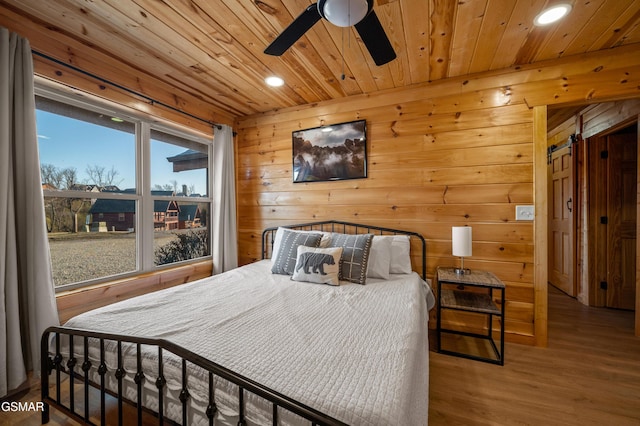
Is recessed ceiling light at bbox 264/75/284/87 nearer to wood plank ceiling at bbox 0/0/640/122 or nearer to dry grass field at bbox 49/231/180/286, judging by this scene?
wood plank ceiling at bbox 0/0/640/122

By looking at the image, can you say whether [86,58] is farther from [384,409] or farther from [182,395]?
[384,409]

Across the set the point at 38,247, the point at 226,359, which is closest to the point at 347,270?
the point at 226,359

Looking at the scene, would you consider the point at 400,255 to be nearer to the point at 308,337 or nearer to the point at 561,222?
the point at 308,337

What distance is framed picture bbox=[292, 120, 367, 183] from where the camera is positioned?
9.37 feet

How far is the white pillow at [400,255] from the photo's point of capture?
2.41 m

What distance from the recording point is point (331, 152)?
298 centimetres

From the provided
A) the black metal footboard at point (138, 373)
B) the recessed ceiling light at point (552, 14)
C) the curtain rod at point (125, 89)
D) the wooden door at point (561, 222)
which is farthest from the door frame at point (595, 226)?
the curtain rod at point (125, 89)

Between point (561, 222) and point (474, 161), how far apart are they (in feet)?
8.62

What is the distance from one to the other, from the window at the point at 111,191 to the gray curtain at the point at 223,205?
25 cm

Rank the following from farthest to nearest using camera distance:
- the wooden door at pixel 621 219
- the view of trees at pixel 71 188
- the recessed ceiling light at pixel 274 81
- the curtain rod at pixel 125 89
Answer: the wooden door at pixel 621 219
the recessed ceiling light at pixel 274 81
the view of trees at pixel 71 188
the curtain rod at pixel 125 89

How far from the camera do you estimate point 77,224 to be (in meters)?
2.12

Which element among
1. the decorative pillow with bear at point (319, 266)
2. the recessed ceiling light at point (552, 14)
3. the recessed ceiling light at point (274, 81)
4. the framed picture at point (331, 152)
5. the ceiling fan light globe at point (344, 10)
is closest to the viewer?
the ceiling fan light globe at point (344, 10)

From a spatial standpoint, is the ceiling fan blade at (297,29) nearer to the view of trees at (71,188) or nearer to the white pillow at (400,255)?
the white pillow at (400,255)

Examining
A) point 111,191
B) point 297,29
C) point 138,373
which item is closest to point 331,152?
point 297,29
